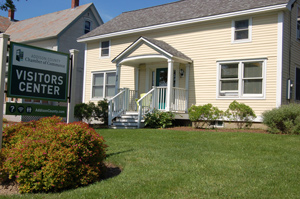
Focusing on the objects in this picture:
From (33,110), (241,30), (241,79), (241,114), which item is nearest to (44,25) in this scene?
(241,30)

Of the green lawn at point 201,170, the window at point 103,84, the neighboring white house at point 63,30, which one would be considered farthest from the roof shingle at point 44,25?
the green lawn at point 201,170

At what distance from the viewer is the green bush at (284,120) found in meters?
9.77

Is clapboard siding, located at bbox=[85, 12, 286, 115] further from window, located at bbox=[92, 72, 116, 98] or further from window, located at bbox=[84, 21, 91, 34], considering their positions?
window, located at bbox=[84, 21, 91, 34]

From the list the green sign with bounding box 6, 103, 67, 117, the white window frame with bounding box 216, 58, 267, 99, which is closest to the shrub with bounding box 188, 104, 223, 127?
the white window frame with bounding box 216, 58, 267, 99

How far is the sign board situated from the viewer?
5.67 meters

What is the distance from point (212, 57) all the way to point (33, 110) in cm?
914

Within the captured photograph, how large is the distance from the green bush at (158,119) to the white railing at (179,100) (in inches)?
29.6

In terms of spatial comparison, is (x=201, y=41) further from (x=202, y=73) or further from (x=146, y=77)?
(x=146, y=77)

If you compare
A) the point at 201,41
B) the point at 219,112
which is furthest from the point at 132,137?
the point at 201,41

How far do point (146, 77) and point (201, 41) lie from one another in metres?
3.39

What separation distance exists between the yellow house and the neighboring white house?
662 centimetres

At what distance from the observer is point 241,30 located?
12805mm

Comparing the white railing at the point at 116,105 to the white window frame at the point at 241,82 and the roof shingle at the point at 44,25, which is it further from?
the roof shingle at the point at 44,25

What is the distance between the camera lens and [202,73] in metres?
13.6
